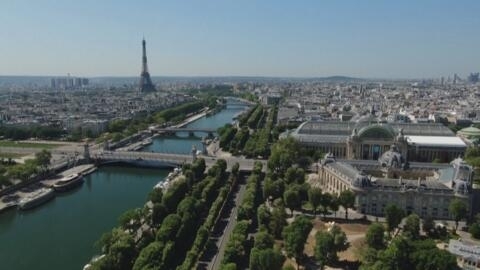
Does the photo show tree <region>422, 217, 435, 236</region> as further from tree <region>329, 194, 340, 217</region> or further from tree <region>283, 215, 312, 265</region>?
tree <region>283, 215, 312, 265</region>

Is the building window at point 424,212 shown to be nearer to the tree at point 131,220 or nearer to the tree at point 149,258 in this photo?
the tree at point 149,258

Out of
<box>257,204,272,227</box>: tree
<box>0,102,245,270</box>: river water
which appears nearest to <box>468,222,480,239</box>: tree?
<box>257,204,272,227</box>: tree

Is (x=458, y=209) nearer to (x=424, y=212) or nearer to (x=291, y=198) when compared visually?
(x=424, y=212)

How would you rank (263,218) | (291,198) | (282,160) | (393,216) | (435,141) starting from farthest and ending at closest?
(435,141) → (282,160) → (291,198) → (263,218) → (393,216)

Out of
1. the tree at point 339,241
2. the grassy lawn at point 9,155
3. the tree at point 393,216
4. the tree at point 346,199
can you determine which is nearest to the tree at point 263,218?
the tree at point 339,241

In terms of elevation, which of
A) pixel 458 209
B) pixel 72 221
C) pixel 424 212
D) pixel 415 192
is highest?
pixel 415 192

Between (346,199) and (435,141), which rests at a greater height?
(435,141)

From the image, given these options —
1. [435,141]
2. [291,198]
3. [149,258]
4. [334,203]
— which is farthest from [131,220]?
[435,141]
